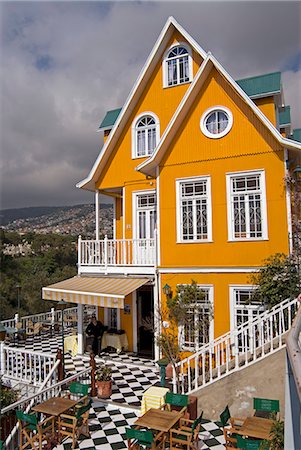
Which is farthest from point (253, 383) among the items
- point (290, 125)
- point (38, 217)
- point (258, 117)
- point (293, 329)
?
point (38, 217)

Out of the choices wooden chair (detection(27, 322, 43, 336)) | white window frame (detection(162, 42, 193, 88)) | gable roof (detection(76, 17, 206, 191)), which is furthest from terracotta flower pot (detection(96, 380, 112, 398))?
white window frame (detection(162, 42, 193, 88))

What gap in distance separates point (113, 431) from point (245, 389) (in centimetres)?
442

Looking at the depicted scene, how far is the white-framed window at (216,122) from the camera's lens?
16.2 m

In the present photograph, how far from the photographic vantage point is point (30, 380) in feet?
49.4

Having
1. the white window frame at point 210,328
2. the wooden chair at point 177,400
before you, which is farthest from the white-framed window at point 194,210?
the wooden chair at point 177,400

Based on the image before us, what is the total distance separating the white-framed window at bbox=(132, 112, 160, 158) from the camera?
1972cm

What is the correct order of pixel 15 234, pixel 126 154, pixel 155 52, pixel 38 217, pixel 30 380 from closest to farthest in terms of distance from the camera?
pixel 30 380 → pixel 155 52 → pixel 126 154 → pixel 15 234 → pixel 38 217

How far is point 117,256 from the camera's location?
18.7m

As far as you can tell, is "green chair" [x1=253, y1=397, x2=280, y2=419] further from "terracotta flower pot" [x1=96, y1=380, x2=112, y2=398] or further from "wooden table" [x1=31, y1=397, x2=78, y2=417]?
"terracotta flower pot" [x1=96, y1=380, x2=112, y2=398]

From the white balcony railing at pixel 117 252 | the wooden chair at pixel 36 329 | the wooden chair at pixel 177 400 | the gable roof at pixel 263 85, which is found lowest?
the wooden chair at pixel 36 329

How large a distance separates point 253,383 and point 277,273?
4231 millimetres

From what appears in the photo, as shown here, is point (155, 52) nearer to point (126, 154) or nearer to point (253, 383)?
point (126, 154)

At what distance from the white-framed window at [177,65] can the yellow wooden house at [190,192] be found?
53mm

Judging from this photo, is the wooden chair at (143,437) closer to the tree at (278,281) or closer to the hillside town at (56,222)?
the tree at (278,281)
